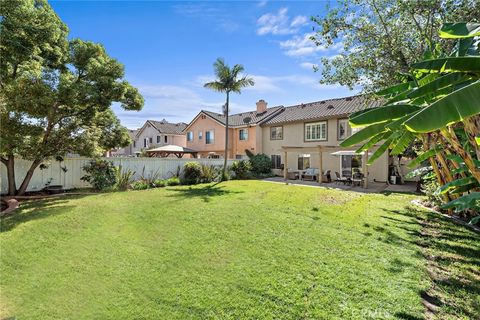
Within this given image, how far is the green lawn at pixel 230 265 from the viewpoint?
13.4ft

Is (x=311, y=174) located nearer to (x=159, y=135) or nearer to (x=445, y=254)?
(x=445, y=254)

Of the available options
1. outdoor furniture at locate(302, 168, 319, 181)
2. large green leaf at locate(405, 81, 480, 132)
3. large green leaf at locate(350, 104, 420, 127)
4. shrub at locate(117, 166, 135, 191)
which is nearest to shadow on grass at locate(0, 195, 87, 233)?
shrub at locate(117, 166, 135, 191)

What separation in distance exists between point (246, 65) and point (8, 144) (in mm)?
17577

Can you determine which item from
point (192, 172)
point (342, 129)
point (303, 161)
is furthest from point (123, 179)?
point (342, 129)

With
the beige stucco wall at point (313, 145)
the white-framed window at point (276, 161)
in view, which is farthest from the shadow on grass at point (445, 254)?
the white-framed window at point (276, 161)

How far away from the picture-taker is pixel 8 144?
1001cm

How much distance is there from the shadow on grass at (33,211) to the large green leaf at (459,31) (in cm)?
1217

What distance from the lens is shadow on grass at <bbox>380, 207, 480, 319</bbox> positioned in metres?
4.41

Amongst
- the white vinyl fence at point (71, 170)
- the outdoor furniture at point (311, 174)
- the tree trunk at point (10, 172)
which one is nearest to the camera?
the tree trunk at point (10, 172)

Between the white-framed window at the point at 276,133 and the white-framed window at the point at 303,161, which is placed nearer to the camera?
the white-framed window at the point at 303,161

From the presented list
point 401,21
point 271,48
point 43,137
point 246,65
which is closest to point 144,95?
point 43,137

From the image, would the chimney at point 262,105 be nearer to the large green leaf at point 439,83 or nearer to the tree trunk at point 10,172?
the tree trunk at point 10,172

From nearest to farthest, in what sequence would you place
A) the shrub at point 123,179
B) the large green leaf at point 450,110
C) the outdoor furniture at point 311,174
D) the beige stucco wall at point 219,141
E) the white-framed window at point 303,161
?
the large green leaf at point 450,110, the shrub at point 123,179, the outdoor furniture at point 311,174, the white-framed window at point 303,161, the beige stucco wall at point 219,141

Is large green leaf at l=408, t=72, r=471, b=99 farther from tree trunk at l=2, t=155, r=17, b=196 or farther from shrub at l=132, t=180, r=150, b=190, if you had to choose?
tree trunk at l=2, t=155, r=17, b=196
